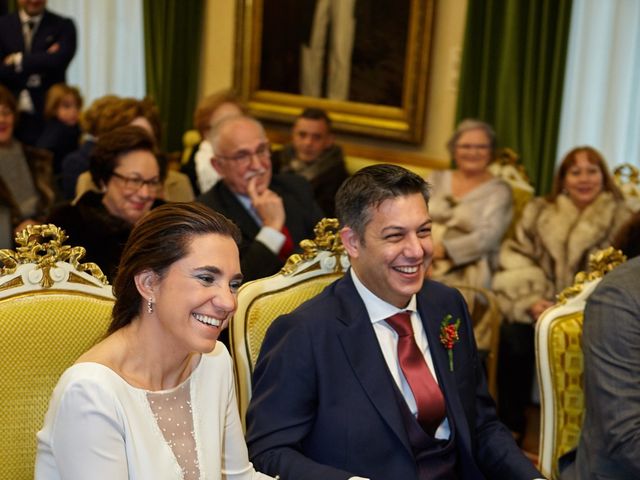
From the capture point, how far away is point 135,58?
28.8ft

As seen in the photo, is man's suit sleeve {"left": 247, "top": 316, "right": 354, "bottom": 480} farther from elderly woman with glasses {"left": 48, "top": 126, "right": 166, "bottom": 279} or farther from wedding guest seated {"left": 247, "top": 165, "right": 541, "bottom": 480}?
elderly woman with glasses {"left": 48, "top": 126, "right": 166, "bottom": 279}

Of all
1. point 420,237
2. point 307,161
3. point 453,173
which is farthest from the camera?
point 307,161

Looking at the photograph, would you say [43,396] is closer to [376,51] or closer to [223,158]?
[223,158]

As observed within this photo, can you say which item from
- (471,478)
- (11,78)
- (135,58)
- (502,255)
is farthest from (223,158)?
(135,58)

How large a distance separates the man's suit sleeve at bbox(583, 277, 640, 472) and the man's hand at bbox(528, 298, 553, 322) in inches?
86.5

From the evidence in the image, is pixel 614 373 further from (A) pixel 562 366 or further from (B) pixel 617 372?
(A) pixel 562 366

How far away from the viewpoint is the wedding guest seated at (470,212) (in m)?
5.18

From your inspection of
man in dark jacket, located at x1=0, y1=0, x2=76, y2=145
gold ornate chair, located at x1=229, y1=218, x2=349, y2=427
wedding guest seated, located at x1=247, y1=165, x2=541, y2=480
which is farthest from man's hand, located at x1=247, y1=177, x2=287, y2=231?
man in dark jacket, located at x1=0, y1=0, x2=76, y2=145

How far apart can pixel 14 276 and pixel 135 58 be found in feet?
21.9

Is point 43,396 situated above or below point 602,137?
below

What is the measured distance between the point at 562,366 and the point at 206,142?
328cm

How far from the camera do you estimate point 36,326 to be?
7.75 ft

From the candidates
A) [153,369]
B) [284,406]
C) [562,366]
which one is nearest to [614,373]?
[562,366]

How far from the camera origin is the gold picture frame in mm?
6703
